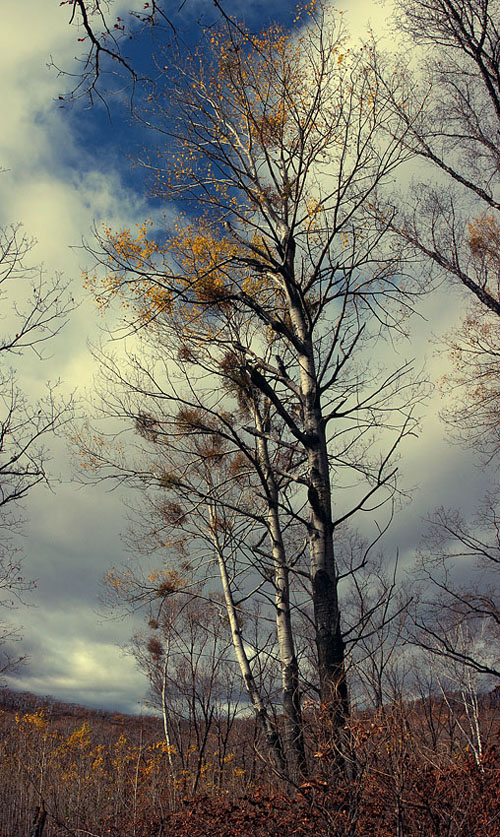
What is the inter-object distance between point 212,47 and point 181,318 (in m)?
2.88

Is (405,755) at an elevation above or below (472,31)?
below

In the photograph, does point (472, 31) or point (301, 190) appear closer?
point (301, 190)

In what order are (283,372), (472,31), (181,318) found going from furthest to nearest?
1. (472,31)
2. (181,318)
3. (283,372)

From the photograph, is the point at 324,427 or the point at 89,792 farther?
the point at 89,792

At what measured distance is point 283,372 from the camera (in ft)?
19.9

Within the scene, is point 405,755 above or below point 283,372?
below

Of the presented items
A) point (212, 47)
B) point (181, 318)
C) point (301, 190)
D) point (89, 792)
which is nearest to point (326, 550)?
point (181, 318)

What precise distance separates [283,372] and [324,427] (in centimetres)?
86

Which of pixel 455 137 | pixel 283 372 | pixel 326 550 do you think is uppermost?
pixel 455 137

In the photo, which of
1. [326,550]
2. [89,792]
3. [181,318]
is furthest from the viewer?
[89,792]

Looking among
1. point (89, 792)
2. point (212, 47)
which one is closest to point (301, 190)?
point (212, 47)

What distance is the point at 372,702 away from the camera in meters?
3.66

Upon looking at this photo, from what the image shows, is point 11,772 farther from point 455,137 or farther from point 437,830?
point 455,137

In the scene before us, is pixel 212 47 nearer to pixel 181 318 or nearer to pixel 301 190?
pixel 301 190
